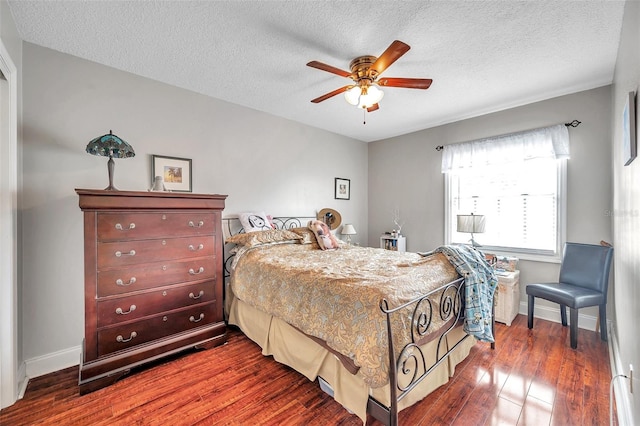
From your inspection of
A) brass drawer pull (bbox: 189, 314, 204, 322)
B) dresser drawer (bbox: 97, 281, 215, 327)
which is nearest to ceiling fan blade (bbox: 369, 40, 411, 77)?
dresser drawer (bbox: 97, 281, 215, 327)

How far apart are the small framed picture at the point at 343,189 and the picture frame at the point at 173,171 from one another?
253 centimetres

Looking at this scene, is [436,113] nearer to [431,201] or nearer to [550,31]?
[431,201]

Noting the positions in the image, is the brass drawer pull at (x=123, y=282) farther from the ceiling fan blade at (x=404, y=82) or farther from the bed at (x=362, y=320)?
the ceiling fan blade at (x=404, y=82)

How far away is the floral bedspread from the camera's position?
1436 mm

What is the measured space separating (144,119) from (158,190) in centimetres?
93

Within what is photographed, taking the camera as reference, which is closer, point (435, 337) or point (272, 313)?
point (435, 337)

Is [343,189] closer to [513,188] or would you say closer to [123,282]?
[513,188]

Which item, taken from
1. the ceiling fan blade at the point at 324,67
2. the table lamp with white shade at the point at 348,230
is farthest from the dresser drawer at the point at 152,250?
the table lamp with white shade at the point at 348,230

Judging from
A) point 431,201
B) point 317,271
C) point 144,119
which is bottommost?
point 317,271

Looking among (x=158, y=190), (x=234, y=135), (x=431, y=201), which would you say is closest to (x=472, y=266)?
(x=431, y=201)

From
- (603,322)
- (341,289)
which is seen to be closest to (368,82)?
(341,289)

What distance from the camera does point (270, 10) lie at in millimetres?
1839

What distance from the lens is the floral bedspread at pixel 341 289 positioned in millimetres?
1436

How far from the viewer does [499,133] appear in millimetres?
3625
